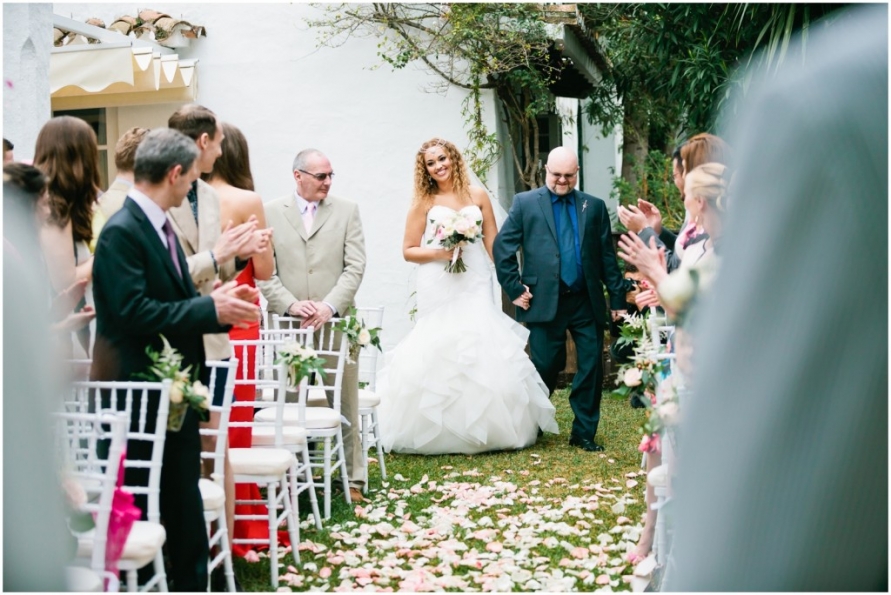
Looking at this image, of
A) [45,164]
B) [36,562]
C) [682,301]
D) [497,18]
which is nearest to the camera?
[36,562]

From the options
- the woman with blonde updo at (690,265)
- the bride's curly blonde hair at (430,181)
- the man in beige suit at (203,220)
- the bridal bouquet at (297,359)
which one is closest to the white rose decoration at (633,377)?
the woman with blonde updo at (690,265)

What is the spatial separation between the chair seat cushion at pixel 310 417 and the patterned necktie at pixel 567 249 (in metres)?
2.38

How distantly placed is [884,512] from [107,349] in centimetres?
317

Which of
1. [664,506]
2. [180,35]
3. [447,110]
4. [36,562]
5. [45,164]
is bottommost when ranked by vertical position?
[664,506]

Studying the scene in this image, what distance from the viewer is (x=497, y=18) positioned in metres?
9.46

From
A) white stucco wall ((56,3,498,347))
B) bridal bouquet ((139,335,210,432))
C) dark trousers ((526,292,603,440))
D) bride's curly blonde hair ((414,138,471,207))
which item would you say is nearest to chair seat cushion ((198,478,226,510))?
bridal bouquet ((139,335,210,432))

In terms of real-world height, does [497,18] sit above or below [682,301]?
above

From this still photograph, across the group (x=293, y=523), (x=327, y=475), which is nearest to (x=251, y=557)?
(x=293, y=523)

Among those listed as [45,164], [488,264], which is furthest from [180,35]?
[45,164]

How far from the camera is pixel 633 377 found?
413cm

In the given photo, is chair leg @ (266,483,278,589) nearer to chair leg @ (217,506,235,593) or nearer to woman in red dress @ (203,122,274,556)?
chair leg @ (217,506,235,593)

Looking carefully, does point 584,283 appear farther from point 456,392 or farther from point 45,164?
point 45,164

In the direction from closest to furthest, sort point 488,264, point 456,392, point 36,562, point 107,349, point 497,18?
point 36,562, point 107,349, point 456,392, point 488,264, point 497,18

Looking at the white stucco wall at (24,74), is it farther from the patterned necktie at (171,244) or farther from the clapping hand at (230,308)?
the clapping hand at (230,308)
